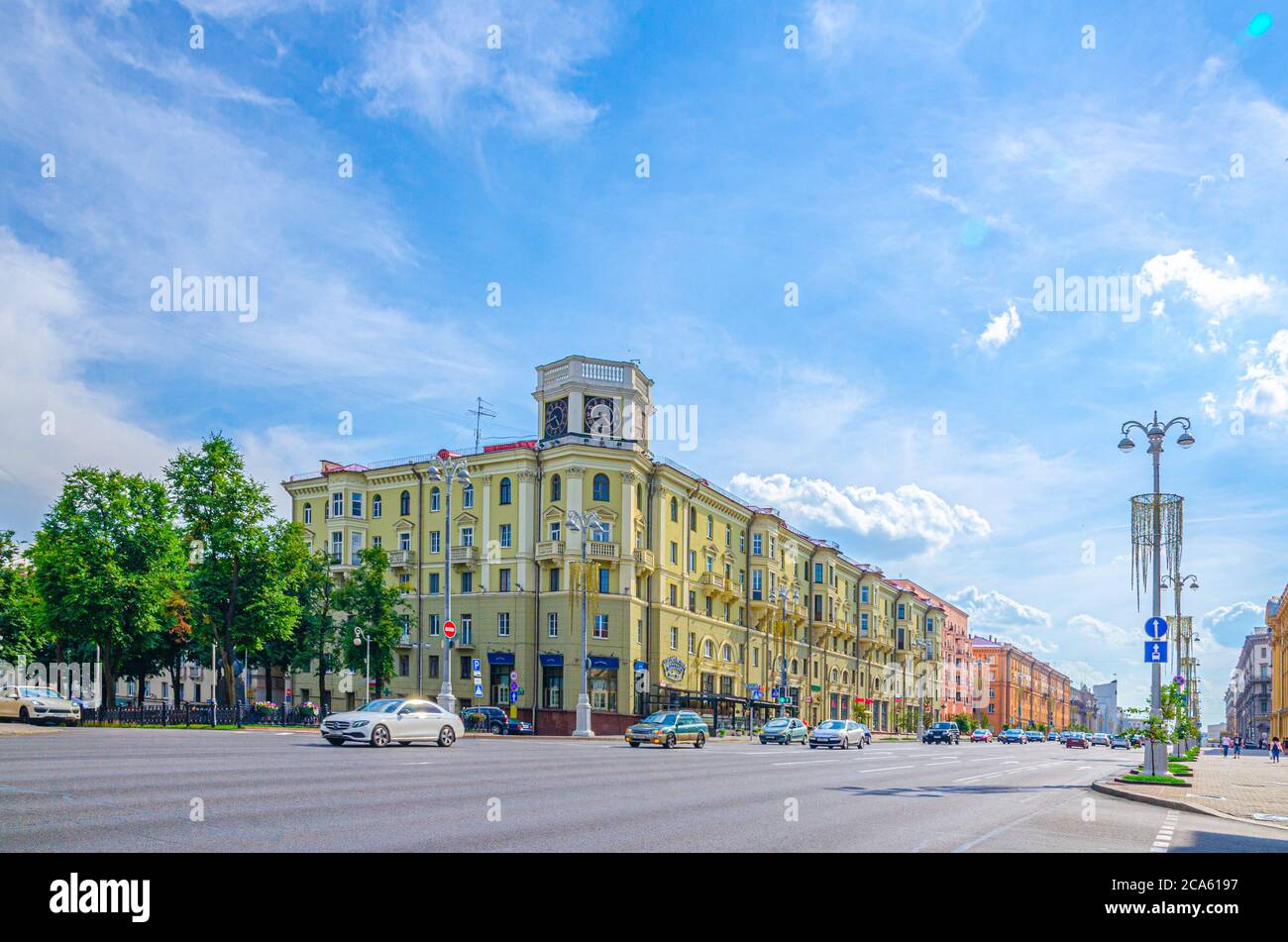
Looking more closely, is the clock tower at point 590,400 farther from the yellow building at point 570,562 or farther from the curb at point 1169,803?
the curb at point 1169,803

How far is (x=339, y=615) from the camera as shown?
7462cm

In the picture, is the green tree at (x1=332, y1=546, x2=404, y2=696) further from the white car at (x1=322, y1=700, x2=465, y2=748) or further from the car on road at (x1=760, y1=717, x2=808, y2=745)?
the white car at (x1=322, y1=700, x2=465, y2=748)

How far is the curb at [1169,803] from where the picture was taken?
16273 millimetres

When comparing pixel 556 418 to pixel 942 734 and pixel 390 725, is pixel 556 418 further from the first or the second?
pixel 390 725

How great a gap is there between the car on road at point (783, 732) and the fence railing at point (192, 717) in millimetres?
23483

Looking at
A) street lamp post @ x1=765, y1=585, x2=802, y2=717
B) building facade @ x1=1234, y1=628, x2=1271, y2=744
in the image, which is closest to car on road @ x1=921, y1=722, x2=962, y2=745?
street lamp post @ x1=765, y1=585, x2=802, y2=717

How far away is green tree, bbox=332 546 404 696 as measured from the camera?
63.9m

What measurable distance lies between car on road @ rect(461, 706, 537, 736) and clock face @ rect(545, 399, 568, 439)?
78.0ft

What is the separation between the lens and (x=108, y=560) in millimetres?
48875

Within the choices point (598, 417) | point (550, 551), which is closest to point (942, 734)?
point (550, 551)

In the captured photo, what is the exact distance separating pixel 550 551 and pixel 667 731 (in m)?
25.2

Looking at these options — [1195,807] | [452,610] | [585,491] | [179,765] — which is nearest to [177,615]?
[452,610]
